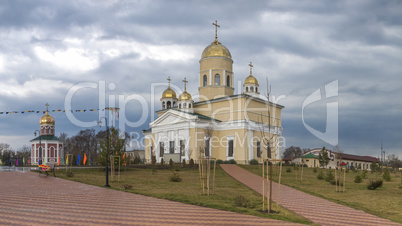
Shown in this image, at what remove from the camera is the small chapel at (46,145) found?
172 ft

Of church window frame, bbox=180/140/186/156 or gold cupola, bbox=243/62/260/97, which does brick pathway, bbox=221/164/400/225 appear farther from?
gold cupola, bbox=243/62/260/97

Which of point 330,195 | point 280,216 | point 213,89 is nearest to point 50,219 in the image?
point 280,216

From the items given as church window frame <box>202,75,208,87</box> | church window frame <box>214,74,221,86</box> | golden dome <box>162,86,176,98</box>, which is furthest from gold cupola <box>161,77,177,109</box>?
church window frame <box>214,74,221,86</box>

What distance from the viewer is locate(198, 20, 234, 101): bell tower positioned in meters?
46.6

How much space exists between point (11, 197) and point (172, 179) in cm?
1066

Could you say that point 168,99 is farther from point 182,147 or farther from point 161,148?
point 182,147

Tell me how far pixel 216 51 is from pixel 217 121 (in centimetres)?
939

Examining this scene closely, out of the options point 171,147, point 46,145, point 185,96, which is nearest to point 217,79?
point 185,96

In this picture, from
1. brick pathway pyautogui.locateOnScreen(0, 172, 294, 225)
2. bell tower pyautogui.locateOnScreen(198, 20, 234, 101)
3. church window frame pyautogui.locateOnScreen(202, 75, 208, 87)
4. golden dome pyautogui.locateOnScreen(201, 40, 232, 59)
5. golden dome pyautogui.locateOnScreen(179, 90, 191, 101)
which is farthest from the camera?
church window frame pyautogui.locateOnScreen(202, 75, 208, 87)

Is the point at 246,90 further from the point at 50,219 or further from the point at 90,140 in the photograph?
the point at 90,140

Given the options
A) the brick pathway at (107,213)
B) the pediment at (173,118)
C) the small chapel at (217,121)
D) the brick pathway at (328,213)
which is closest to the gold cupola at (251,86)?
the small chapel at (217,121)

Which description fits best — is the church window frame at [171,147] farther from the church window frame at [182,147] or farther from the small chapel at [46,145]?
the small chapel at [46,145]

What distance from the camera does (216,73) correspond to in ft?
153

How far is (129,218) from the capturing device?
955 cm
